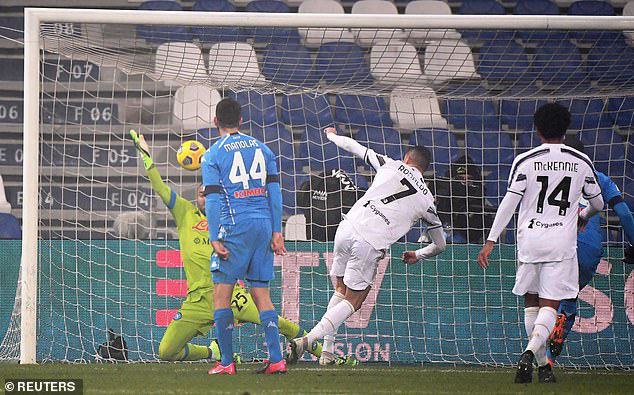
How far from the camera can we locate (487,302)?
8.77 meters

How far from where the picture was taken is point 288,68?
972 centimetres

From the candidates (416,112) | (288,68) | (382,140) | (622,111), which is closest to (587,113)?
(622,111)

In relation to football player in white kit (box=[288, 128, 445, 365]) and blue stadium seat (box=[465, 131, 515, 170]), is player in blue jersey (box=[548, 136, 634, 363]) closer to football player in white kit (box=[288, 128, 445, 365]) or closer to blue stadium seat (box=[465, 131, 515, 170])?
football player in white kit (box=[288, 128, 445, 365])

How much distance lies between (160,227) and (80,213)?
0.82 metres

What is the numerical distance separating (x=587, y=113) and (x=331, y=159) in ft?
8.80

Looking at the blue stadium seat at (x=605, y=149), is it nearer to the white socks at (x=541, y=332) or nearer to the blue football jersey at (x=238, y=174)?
the white socks at (x=541, y=332)

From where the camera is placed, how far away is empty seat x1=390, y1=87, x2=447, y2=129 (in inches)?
393

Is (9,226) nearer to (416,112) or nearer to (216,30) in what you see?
(216,30)

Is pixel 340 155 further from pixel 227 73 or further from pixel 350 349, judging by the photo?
pixel 350 349

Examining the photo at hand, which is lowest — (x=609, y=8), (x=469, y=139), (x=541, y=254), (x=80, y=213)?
(x=541, y=254)

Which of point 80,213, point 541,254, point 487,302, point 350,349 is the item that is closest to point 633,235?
point 541,254

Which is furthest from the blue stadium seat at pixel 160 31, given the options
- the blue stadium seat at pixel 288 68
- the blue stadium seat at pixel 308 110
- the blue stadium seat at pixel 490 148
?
the blue stadium seat at pixel 490 148

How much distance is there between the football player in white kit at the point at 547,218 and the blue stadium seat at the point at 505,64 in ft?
11.0

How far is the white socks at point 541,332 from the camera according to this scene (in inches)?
231
